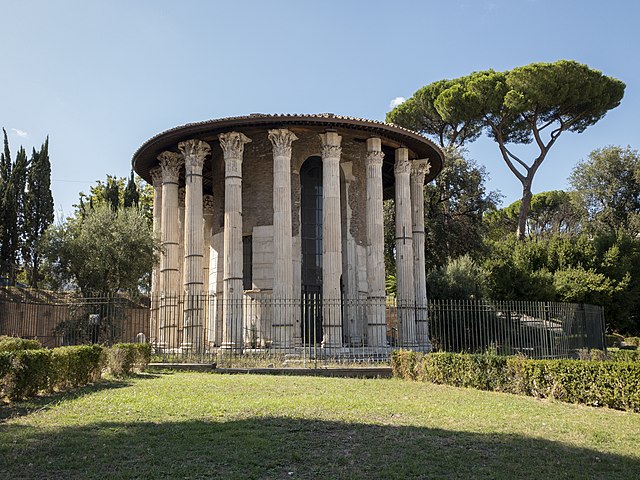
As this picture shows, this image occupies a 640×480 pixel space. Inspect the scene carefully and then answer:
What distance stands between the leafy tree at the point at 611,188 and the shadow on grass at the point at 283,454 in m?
33.9

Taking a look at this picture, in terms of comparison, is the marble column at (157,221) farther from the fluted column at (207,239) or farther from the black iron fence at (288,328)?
the fluted column at (207,239)

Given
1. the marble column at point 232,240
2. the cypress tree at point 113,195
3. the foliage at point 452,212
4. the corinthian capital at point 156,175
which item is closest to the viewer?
the marble column at point 232,240

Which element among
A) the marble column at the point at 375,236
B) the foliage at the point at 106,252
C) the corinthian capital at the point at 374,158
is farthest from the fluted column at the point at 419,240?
the foliage at the point at 106,252

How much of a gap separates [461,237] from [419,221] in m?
8.17

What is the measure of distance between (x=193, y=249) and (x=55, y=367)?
9.56 meters

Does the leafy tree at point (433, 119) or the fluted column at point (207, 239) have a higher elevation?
the leafy tree at point (433, 119)

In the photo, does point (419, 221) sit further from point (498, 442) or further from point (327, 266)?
point (498, 442)

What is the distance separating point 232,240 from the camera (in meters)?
19.3

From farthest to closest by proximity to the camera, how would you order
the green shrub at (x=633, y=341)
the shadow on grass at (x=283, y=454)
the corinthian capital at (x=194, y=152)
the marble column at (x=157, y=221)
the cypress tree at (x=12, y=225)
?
1. the green shrub at (x=633, y=341)
2. the cypress tree at (x=12, y=225)
3. the marble column at (x=157, y=221)
4. the corinthian capital at (x=194, y=152)
5. the shadow on grass at (x=283, y=454)

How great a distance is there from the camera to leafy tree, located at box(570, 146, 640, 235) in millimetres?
→ 38188

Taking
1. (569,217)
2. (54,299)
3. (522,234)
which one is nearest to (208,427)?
(54,299)

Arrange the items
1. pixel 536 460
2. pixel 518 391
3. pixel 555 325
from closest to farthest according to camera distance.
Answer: pixel 536 460 → pixel 518 391 → pixel 555 325

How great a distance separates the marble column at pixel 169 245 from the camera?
64.6 feet

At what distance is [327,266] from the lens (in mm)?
19453
